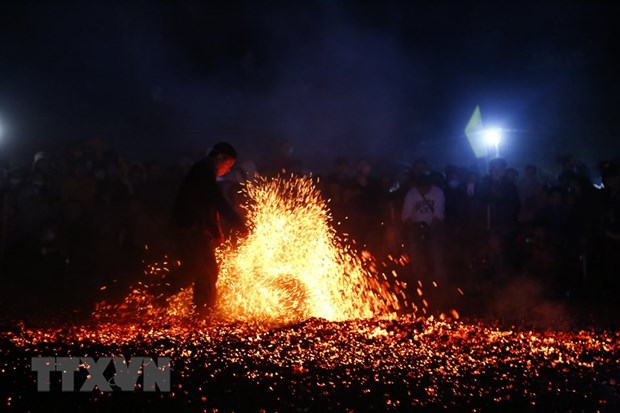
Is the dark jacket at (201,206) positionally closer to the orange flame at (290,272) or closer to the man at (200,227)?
the man at (200,227)

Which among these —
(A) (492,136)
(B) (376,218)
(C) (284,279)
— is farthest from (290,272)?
(A) (492,136)

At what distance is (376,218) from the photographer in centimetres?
1088

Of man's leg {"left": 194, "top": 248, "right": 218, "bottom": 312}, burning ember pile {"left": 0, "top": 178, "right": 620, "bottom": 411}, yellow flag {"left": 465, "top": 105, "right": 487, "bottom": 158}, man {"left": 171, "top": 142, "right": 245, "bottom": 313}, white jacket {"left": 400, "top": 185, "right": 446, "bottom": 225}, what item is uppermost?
yellow flag {"left": 465, "top": 105, "right": 487, "bottom": 158}

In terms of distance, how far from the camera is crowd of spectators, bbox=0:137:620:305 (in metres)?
10.3

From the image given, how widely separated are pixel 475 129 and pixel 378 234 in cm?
974

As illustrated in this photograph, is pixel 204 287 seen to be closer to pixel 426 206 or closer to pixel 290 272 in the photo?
pixel 290 272

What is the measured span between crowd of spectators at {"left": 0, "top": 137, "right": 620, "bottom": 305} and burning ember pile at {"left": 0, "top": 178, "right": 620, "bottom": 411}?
1.90 meters

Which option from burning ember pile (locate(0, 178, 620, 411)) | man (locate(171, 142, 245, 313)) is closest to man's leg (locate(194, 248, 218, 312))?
man (locate(171, 142, 245, 313))

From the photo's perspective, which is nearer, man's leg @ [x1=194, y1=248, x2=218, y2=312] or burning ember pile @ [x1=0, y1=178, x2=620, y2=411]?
burning ember pile @ [x1=0, y1=178, x2=620, y2=411]

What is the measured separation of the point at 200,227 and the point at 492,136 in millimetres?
11861

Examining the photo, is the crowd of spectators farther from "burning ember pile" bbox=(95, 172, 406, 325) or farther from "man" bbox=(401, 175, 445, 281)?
"burning ember pile" bbox=(95, 172, 406, 325)

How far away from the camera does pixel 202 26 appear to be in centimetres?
1349

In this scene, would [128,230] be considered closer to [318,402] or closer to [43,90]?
[43,90]

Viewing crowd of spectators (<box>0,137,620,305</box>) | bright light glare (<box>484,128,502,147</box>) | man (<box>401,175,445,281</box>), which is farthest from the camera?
bright light glare (<box>484,128,502,147</box>)
